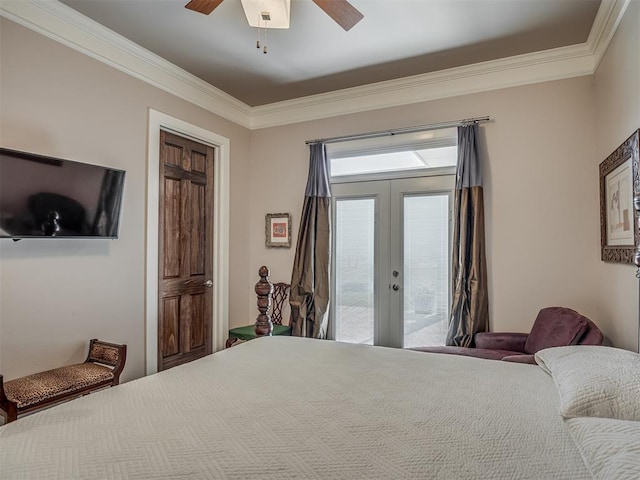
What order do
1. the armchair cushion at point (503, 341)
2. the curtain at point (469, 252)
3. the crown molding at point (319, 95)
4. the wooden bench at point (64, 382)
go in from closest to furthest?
the wooden bench at point (64, 382)
the crown molding at point (319, 95)
the armchair cushion at point (503, 341)
the curtain at point (469, 252)

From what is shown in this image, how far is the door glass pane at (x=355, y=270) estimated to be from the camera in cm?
389

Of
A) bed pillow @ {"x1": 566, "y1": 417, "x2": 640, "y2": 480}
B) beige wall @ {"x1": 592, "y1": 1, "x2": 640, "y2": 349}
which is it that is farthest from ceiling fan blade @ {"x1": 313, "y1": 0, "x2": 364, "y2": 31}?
bed pillow @ {"x1": 566, "y1": 417, "x2": 640, "y2": 480}

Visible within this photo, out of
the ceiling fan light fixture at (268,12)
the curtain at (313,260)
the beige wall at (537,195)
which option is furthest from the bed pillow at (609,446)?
the curtain at (313,260)

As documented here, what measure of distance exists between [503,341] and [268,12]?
2.84 metres

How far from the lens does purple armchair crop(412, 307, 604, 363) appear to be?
2.32 metres

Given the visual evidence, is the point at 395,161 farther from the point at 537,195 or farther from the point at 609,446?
the point at 609,446

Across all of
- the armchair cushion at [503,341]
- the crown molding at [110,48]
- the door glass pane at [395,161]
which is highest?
the crown molding at [110,48]

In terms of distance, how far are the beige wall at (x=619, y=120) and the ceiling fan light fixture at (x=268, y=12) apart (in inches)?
74.5

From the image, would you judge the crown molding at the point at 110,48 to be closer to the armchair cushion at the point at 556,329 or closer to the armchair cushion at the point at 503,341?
the armchair cushion at the point at 503,341

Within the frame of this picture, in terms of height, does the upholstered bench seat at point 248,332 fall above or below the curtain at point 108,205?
below

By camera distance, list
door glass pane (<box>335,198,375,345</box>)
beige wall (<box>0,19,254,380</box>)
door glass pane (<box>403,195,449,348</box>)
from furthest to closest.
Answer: door glass pane (<box>335,198,375,345</box>) → door glass pane (<box>403,195,449,348</box>) → beige wall (<box>0,19,254,380</box>)

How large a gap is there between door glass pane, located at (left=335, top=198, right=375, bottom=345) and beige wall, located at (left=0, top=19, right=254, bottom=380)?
192cm

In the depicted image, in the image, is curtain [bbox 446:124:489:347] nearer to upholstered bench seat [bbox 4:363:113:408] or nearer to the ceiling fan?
the ceiling fan

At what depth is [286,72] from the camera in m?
3.46
